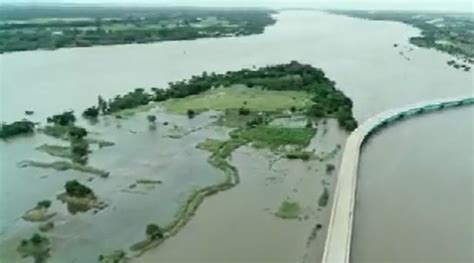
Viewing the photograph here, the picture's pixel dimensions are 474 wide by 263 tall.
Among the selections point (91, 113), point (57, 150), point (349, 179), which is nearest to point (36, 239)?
point (57, 150)

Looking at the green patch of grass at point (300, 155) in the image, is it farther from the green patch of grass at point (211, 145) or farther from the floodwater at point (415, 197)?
the green patch of grass at point (211, 145)

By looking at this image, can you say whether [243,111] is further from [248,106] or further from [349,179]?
[349,179]

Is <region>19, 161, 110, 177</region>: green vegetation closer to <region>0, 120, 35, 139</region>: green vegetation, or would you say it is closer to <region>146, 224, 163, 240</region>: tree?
<region>0, 120, 35, 139</region>: green vegetation

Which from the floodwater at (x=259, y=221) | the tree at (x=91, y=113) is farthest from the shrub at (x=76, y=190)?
the tree at (x=91, y=113)

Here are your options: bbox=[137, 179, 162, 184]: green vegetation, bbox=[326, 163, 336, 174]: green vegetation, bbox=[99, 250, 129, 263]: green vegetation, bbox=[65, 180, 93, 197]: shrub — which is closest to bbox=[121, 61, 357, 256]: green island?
bbox=[99, 250, 129, 263]: green vegetation

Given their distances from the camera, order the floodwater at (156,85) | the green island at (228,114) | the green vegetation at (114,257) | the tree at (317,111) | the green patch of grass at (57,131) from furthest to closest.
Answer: the tree at (317,111) → the green patch of grass at (57,131) → the green island at (228,114) → the floodwater at (156,85) → the green vegetation at (114,257)

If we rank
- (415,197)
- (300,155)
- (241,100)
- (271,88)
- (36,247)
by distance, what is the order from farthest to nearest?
(271,88) < (241,100) < (300,155) < (415,197) < (36,247)
